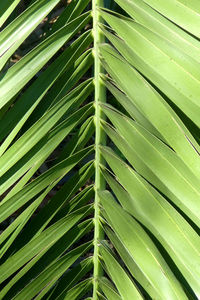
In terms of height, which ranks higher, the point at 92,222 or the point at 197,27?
the point at 197,27

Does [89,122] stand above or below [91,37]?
below

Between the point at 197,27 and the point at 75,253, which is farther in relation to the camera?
the point at 75,253

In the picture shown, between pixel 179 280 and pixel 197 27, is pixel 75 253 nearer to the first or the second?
pixel 179 280

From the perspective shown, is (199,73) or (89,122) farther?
(89,122)

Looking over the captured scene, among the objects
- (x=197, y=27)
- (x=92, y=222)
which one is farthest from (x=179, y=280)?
(x=197, y=27)

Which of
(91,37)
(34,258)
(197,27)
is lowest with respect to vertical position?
(34,258)

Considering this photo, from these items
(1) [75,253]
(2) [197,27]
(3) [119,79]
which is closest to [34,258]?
(1) [75,253]

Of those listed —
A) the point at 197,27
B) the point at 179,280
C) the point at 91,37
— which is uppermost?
the point at 91,37

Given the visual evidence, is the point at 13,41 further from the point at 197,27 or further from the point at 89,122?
the point at 197,27
